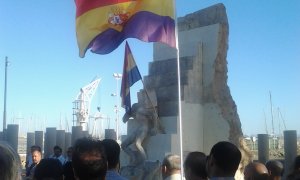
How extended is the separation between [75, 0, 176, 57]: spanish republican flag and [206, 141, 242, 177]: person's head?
331 cm

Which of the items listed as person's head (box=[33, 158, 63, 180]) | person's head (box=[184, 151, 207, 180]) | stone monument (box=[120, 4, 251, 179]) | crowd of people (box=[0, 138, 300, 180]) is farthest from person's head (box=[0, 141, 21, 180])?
stone monument (box=[120, 4, 251, 179])

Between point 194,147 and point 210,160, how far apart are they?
6404mm

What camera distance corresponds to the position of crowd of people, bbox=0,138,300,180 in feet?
7.00

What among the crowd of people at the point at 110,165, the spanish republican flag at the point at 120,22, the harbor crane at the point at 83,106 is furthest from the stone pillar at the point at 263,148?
the harbor crane at the point at 83,106

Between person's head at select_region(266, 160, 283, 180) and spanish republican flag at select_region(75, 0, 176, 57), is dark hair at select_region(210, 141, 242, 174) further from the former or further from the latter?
spanish republican flag at select_region(75, 0, 176, 57)

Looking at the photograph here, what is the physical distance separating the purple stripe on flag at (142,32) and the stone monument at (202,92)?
3.03m

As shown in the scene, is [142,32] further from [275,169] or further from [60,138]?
[60,138]

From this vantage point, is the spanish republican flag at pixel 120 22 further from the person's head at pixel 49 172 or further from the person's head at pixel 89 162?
the person's head at pixel 89 162

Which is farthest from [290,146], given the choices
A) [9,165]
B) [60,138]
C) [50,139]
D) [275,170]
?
[50,139]

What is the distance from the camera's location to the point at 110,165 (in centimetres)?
339

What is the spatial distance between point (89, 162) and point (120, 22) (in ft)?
14.5

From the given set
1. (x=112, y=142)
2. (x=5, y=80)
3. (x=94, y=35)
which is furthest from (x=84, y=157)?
(x=5, y=80)

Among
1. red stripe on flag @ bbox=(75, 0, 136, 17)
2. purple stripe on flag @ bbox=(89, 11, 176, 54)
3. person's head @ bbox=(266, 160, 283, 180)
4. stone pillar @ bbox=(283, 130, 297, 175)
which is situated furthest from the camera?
stone pillar @ bbox=(283, 130, 297, 175)

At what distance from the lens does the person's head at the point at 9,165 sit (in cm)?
202
